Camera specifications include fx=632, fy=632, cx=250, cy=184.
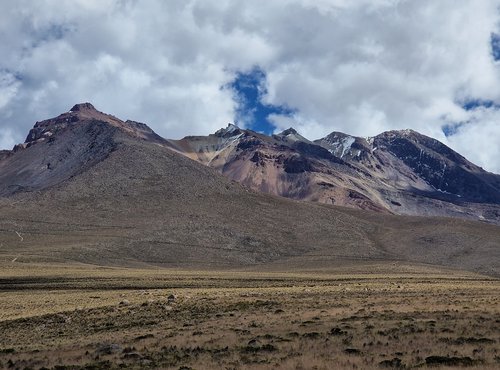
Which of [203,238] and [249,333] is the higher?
[203,238]

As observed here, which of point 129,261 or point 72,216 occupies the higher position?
point 72,216

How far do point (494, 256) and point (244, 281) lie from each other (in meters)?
105

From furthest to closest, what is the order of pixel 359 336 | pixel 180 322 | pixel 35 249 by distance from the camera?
pixel 35 249, pixel 180 322, pixel 359 336

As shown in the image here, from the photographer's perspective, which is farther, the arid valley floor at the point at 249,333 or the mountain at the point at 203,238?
the mountain at the point at 203,238

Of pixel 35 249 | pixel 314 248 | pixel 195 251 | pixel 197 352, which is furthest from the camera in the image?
pixel 314 248

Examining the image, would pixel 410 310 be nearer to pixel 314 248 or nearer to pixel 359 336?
pixel 359 336

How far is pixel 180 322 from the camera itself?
36.4 m

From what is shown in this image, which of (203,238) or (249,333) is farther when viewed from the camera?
(203,238)

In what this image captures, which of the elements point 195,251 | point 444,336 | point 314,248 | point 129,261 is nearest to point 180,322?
point 444,336

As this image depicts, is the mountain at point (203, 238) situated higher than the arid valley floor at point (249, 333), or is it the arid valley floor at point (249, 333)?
the mountain at point (203, 238)

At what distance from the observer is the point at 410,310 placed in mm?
36562

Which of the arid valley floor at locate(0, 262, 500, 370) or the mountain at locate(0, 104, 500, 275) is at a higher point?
the mountain at locate(0, 104, 500, 275)

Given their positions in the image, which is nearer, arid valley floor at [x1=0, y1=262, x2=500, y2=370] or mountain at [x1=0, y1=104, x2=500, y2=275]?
arid valley floor at [x1=0, y1=262, x2=500, y2=370]

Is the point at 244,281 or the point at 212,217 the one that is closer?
the point at 244,281
